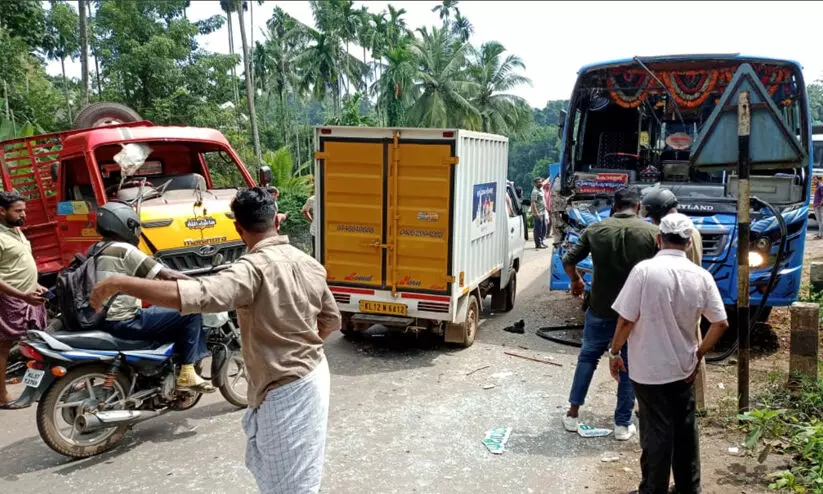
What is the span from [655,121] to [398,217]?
4.18 meters

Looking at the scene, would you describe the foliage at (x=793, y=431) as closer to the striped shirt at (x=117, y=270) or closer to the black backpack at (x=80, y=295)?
the striped shirt at (x=117, y=270)

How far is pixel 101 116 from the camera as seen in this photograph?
29.5 ft

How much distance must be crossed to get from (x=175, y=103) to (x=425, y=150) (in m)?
15.3

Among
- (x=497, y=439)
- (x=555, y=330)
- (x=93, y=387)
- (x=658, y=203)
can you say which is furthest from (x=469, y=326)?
(x=93, y=387)

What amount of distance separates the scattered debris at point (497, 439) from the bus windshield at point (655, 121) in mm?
3903

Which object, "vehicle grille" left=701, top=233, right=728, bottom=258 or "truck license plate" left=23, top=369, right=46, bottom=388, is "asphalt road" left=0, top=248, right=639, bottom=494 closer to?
"truck license plate" left=23, top=369, right=46, bottom=388

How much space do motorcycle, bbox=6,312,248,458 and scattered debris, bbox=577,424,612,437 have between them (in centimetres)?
294

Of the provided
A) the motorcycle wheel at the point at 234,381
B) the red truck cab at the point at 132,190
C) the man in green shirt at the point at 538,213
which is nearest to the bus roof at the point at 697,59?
the red truck cab at the point at 132,190

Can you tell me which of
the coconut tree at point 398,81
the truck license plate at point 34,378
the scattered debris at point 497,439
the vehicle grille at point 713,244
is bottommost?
the scattered debris at point 497,439

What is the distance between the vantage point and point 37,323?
5.62 m

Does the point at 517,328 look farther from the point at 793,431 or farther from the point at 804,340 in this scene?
the point at 793,431

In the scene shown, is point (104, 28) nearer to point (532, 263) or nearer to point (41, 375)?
point (532, 263)

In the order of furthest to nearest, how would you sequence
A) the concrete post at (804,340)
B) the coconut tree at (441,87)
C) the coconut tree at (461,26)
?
the coconut tree at (461,26)
the coconut tree at (441,87)
the concrete post at (804,340)

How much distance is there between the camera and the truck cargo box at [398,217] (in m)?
6.61
